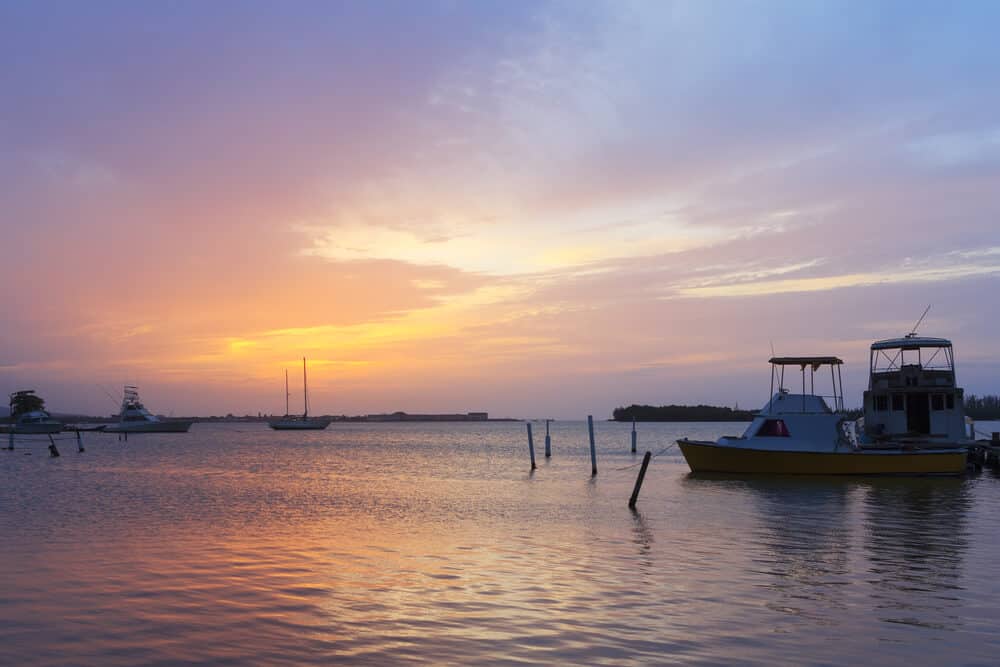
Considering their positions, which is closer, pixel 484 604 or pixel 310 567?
pixel 484 604

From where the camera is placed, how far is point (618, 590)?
47.2ft

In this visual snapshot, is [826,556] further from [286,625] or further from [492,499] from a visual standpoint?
[492,499]

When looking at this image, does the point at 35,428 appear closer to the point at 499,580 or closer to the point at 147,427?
the point at 147,427

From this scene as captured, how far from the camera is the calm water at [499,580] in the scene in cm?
1104

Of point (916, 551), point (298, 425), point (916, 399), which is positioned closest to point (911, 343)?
point (916, 399)

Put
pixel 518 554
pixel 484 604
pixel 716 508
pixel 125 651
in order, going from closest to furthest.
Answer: pixel 125 651, pixel 484 604, pixel 518 554, pixel 716 508

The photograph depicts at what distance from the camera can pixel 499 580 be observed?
50.3 feet

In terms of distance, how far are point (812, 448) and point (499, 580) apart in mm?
28094

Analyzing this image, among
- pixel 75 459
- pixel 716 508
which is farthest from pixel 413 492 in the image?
pixel 75 459

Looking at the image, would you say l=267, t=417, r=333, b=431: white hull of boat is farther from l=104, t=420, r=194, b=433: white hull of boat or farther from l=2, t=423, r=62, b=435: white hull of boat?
l=2, t=423, r=62, b=435: white hull of boat

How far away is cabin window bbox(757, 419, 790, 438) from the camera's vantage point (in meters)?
39.7

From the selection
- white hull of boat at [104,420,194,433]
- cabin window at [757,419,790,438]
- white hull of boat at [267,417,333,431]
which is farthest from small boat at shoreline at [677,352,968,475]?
white hull of boat at [267,417,333,431]

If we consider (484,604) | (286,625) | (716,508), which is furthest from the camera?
(716,508)

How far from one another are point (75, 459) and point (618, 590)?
196ft
